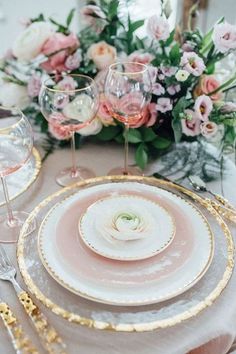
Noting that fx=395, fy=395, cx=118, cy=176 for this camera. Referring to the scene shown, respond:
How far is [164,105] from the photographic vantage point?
797 mm

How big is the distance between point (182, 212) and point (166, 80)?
29 centimetres

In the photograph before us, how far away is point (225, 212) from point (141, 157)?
0.72ft

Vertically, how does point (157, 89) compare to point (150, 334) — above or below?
above

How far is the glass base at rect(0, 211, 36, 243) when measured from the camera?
64 cm

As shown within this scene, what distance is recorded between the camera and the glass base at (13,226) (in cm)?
64

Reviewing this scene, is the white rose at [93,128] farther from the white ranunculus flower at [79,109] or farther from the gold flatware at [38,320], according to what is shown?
the gold flatware at [38,320]

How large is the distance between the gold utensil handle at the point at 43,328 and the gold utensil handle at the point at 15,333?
0.05 ft

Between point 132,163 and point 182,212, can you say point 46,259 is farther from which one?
point 132,163

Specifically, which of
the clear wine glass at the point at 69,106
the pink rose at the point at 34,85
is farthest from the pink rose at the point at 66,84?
the pink rose at the point at 34,85

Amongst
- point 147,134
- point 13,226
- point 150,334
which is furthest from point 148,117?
point 150,334

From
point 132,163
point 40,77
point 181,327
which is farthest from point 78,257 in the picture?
Answer: point 40,77

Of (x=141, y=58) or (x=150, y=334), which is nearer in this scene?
(x=150, y=334)

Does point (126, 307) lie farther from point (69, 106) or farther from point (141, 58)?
point (141, 58)

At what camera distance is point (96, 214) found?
61 centimetres
